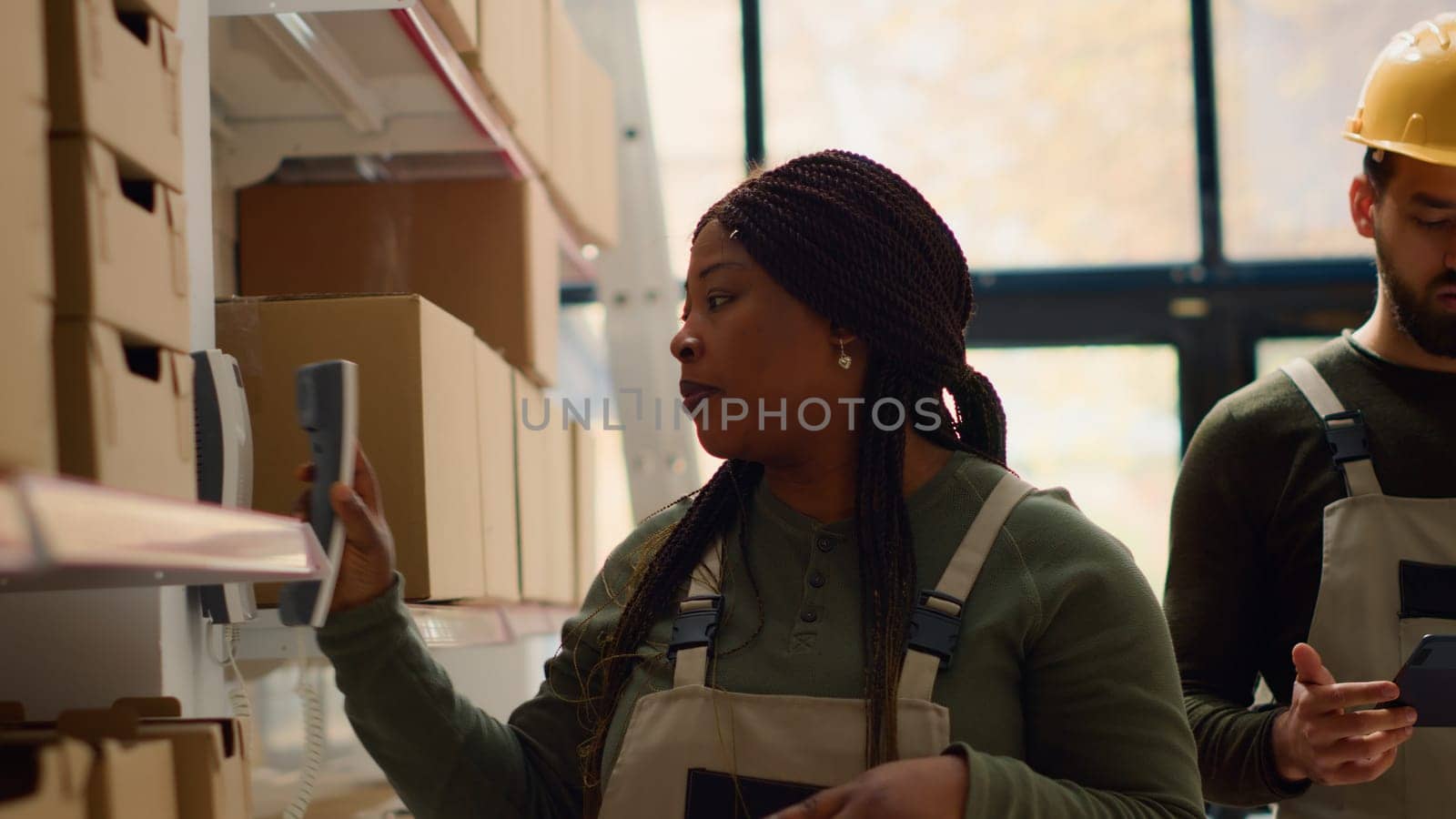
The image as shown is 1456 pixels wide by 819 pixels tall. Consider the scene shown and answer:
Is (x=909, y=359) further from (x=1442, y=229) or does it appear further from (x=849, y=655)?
(x=1442, y=229)

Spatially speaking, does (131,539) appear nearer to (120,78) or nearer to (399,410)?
(120,78)

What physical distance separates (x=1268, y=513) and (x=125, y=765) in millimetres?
1368

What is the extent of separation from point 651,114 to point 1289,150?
1.76 metres

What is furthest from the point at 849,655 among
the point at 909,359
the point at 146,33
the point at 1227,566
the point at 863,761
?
the point at 146,33

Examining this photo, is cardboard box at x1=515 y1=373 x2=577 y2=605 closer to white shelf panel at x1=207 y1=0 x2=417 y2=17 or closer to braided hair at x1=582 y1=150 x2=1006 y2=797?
white shelf panel at x1=207 y1=0 x2=417 y2=17

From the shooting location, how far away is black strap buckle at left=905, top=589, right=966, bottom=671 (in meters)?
1.23

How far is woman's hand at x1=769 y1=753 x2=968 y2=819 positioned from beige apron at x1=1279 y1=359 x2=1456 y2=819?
77 cm

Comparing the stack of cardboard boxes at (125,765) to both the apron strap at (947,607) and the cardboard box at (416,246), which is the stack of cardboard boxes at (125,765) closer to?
the apron strap at (947,607)

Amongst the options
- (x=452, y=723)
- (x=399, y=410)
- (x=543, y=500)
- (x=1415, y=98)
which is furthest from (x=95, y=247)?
(x=543, y=500)

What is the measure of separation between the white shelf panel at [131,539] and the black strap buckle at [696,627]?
1.44ft

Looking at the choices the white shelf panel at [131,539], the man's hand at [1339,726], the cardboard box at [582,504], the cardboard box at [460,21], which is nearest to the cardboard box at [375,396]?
the cardboard box at [460,21]

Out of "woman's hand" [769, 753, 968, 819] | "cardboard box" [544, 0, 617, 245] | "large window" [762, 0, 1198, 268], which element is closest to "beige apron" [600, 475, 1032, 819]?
"woman's hand" [769, 753, 968, 819]

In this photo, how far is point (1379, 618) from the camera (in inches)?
64.6

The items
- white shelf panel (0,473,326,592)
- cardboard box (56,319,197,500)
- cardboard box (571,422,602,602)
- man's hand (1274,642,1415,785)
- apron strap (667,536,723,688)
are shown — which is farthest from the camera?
cardboard box (571,422,602,602)
